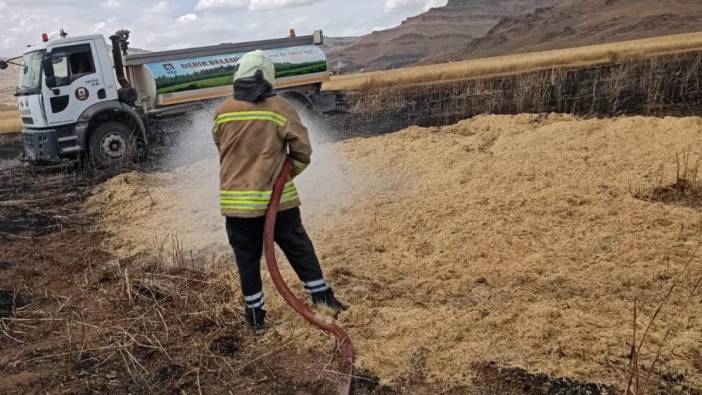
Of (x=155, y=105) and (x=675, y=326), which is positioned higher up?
(x=155, y=105)

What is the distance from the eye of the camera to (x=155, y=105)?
12.4 metres

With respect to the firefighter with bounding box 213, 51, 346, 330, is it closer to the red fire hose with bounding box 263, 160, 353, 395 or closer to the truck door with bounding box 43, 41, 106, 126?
the red fire hose with bounding box 263, 160, 353, 395

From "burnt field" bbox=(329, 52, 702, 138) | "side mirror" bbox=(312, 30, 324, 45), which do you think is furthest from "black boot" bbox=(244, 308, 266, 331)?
"side mirror" bbox=(312, 30, 324, 45)

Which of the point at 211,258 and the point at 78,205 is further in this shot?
the point at 78,205

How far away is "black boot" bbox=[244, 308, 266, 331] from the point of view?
13.6 feet

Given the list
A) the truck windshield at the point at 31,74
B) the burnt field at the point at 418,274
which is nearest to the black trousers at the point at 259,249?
the burnt field at the point at 418,274

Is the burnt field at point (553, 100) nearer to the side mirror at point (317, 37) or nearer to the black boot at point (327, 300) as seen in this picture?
the side mirror at point (317, 37)

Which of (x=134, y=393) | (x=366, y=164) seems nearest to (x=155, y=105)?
(x=366, y=164)

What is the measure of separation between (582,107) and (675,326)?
33.9 feet

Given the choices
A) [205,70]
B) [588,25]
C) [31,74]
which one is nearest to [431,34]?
[588,25]

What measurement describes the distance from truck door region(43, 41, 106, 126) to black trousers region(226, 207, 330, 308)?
28.6 ft

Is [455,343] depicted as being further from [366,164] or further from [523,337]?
[366,164]

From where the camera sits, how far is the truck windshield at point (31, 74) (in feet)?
36.7

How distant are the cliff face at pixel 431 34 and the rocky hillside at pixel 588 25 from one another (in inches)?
1077
